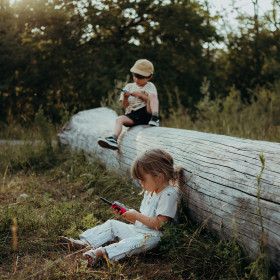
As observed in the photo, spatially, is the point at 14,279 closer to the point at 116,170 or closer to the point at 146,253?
the point at 146,253

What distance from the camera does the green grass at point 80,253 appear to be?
2.31 meters

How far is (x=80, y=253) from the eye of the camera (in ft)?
9.18

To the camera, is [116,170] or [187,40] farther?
[187,40]

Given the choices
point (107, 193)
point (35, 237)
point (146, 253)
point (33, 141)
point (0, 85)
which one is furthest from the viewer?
point (0, 85)

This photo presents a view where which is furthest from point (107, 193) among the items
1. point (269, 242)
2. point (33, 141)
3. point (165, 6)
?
point (165, 6)

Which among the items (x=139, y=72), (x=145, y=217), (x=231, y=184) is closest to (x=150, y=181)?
(x=145, y=217)

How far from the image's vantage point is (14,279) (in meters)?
2.34

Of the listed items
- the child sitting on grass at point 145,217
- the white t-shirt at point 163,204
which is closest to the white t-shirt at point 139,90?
the child sitting on grass at point 145,217

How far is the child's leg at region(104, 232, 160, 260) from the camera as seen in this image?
8.37 ft

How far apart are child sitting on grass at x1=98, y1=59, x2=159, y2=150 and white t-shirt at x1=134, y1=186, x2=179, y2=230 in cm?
191

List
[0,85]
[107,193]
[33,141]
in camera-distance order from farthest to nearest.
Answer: [0,85] < [33,141] < [107,193]

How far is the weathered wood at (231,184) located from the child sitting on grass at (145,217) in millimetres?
215

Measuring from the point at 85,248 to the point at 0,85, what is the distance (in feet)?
32.9

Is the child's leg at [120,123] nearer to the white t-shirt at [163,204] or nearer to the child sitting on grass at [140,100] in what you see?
the child sitting on grass at [140,100]
